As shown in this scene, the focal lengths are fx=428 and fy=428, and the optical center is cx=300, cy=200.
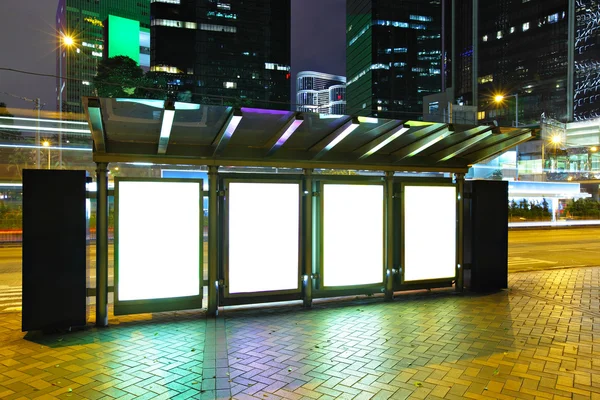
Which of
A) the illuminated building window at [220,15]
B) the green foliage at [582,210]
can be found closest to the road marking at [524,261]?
the green foliage at [582,210]

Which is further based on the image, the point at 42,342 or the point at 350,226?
the point at 350,226

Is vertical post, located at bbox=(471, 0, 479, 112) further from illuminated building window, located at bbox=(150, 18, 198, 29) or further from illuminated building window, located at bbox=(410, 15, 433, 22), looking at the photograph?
illuminated building window, located at bbox=(150, 18, 198, 29)

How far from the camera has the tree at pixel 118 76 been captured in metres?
33.2

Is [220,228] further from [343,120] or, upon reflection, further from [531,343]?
[531,343]

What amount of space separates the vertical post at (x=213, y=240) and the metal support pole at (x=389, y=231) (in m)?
2.84

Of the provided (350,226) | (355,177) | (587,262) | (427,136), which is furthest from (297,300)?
(587,262)

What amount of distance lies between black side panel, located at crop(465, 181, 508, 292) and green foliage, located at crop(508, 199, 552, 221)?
105 ft

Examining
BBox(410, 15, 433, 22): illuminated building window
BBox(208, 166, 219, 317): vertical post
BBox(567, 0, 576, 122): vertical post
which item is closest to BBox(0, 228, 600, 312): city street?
BBox(208, 166, 219, 317): vertical post

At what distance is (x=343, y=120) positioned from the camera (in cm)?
580

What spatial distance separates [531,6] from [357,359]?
109 meters

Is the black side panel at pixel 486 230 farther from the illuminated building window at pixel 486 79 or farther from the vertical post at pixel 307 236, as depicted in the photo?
the illuminated building window at pixel 486 79

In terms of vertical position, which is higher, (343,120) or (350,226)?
(343,120)

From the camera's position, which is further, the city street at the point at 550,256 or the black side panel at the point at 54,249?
the city street at the point at 550,256

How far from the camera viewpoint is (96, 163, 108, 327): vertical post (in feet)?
18.9
